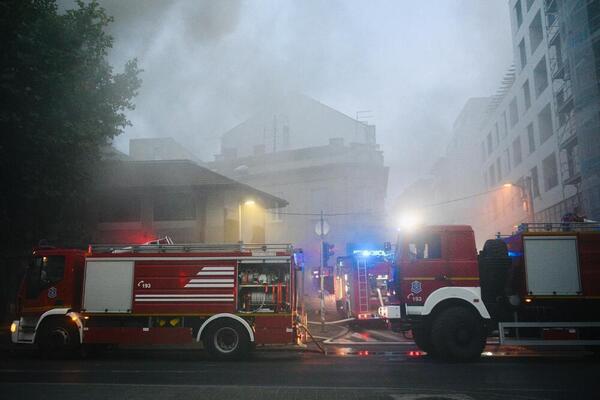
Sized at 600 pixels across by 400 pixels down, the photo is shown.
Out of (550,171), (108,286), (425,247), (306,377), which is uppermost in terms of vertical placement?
(550,171)

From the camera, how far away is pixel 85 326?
11414 mm

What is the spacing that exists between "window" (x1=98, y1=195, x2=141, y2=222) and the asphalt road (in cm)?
1224

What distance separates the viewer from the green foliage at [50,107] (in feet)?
39.8

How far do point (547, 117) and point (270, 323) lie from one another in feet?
82.7

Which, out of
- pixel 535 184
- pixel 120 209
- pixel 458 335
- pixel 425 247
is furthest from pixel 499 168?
pixel 458 335

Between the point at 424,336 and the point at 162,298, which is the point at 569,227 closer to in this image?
the point at 424,336

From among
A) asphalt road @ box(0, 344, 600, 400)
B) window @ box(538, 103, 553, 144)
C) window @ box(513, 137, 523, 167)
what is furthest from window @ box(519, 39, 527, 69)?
asphalt road @ box(0, 344, 600, 400)

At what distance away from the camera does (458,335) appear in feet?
34.2

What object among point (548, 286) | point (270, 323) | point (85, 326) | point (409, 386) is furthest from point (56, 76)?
point (548, 286)

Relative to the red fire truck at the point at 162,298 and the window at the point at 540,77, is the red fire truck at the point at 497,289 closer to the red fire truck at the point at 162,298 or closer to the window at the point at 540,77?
the red fire truck at the point at 162,298

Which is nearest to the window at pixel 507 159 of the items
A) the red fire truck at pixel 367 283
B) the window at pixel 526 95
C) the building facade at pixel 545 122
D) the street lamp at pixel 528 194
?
the building facade at pixel 545 122

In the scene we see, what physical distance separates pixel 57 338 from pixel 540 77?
29429 millimetres

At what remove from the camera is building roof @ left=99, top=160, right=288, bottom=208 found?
2258cm

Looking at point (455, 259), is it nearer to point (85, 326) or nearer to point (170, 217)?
point (85, 326)
